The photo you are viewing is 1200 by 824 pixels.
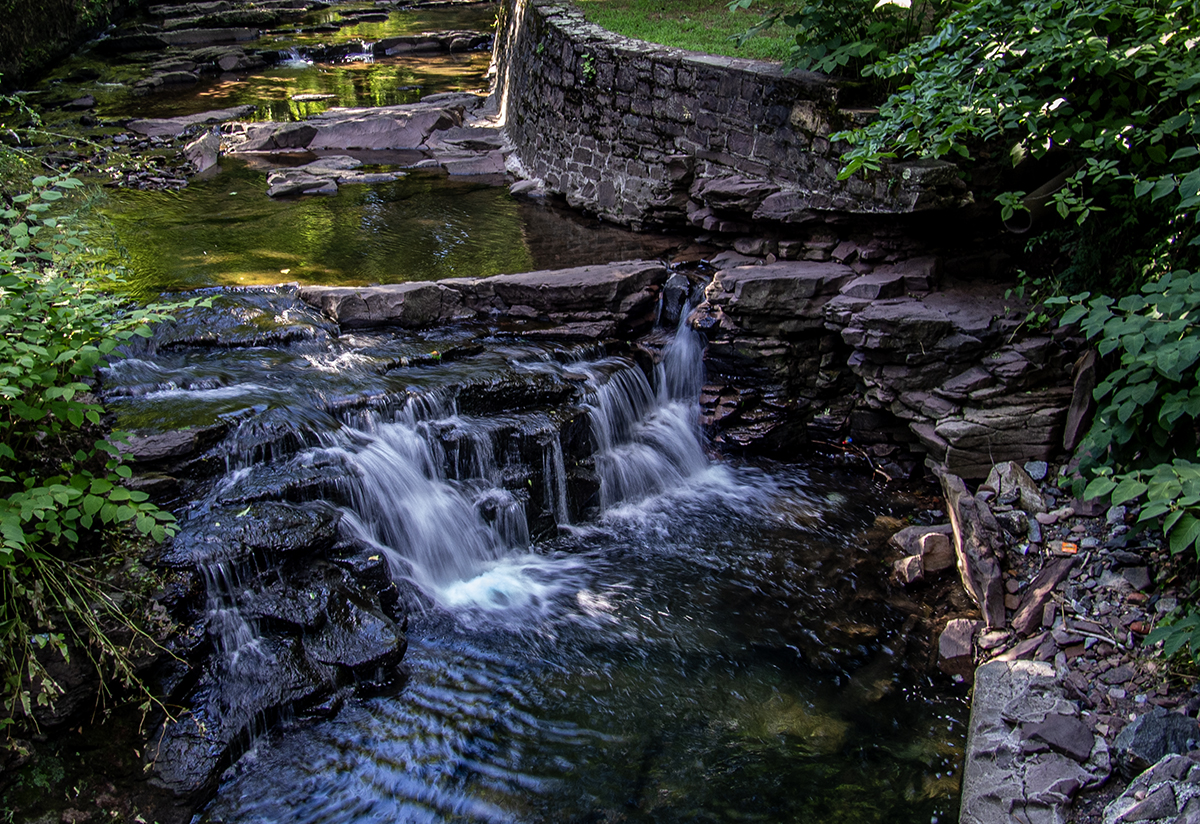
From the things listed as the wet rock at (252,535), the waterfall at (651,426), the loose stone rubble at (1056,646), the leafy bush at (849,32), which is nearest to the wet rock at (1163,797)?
the loose stone rubble at (1056,646)

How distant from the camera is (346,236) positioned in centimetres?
830

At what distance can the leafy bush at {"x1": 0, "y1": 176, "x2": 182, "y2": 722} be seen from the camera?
10.8 ft

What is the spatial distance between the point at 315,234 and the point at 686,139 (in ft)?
13.1

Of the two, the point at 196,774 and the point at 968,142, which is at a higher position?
the point at 968,142

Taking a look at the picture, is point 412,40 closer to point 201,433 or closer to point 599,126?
point 599,126

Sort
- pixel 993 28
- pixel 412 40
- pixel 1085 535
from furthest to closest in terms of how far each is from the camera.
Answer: pixel 412 40, pixel 993 28, pixel 1085 535

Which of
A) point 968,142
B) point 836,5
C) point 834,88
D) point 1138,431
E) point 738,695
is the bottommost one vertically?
point 738,695

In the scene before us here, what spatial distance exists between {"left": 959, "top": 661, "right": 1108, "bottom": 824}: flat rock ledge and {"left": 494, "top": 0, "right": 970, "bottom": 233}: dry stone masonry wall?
352 centimetres

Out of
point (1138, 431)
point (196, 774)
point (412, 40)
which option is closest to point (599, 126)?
point (1138, 431)

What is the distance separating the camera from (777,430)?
256 inches

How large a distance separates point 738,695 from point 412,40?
60.3 feet

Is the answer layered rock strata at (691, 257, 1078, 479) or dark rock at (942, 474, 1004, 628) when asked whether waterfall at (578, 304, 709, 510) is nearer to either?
layered rock strata at (691, 257, 1078, 479)

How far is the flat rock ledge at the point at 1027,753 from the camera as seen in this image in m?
3.37

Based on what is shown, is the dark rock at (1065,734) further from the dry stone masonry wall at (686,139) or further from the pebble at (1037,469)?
the dry stone masonry wall at (686,139)
